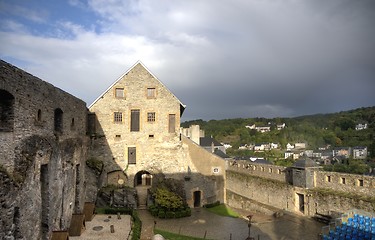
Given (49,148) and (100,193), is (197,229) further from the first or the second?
(49,148)

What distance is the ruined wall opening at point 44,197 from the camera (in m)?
13.6

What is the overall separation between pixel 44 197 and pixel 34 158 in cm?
260

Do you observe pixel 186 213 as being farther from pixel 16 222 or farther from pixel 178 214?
pixel 16 222

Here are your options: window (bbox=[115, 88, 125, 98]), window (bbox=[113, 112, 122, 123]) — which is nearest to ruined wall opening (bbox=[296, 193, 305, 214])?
window (bbox=[113, 112, 122, 123])

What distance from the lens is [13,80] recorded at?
10805 mm

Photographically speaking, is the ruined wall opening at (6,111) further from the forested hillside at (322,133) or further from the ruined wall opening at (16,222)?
the forested hillside at (322,133)

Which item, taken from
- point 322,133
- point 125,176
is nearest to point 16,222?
point 125,176

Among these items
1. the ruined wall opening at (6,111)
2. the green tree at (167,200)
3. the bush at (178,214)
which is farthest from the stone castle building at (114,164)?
the bush at (178,214)

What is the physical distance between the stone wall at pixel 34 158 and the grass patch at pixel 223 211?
11.3 metres

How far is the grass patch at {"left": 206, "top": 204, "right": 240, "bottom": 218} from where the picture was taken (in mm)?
23766

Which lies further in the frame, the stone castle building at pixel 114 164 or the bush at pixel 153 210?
the bush at pixel 153 210

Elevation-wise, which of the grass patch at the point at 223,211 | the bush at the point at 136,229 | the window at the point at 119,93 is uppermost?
the window at the point at 119,93

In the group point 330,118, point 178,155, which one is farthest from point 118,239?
point 330,118

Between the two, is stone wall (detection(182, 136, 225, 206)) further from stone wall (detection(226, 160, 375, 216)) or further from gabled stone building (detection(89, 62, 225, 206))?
stone wall (detection(226, 160, 375, 216))
